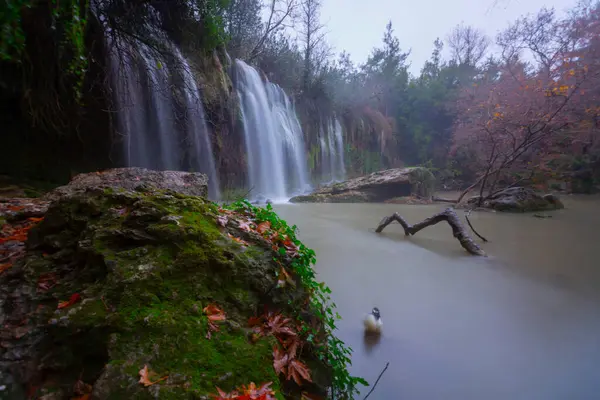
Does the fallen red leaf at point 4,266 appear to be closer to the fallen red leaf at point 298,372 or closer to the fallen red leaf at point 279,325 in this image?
the fallen red leaf at point 279,325

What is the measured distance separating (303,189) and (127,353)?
48.1 feet

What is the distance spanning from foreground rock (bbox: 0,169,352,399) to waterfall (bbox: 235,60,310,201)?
9758 mm

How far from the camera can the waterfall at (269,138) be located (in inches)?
455

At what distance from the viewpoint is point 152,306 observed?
1099 mm

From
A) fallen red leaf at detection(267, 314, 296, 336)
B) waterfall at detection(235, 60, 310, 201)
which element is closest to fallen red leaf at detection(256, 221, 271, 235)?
fallen red leaf at detection(267, 314, 296, 336)

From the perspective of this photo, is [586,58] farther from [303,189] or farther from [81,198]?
[81,198]

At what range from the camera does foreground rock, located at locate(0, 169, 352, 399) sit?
946 millimetres

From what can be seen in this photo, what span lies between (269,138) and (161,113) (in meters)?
5.78

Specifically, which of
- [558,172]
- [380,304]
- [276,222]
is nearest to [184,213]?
[276,222]

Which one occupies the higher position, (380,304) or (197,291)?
(197,291)

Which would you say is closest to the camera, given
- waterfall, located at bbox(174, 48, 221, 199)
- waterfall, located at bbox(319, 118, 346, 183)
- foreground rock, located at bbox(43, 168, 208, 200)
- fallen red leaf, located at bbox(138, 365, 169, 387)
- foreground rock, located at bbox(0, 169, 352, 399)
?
fallen red leaf, located at bbox(138, 365, 169, 387)

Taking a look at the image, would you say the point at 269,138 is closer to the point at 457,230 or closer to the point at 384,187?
the point at 384,187

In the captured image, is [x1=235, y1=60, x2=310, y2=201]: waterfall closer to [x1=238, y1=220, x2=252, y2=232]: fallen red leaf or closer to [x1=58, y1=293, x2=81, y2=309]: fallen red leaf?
[x1=238, y1=220, x2=252, y2=232]: fallen red leaf

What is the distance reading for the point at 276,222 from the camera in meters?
2.13
